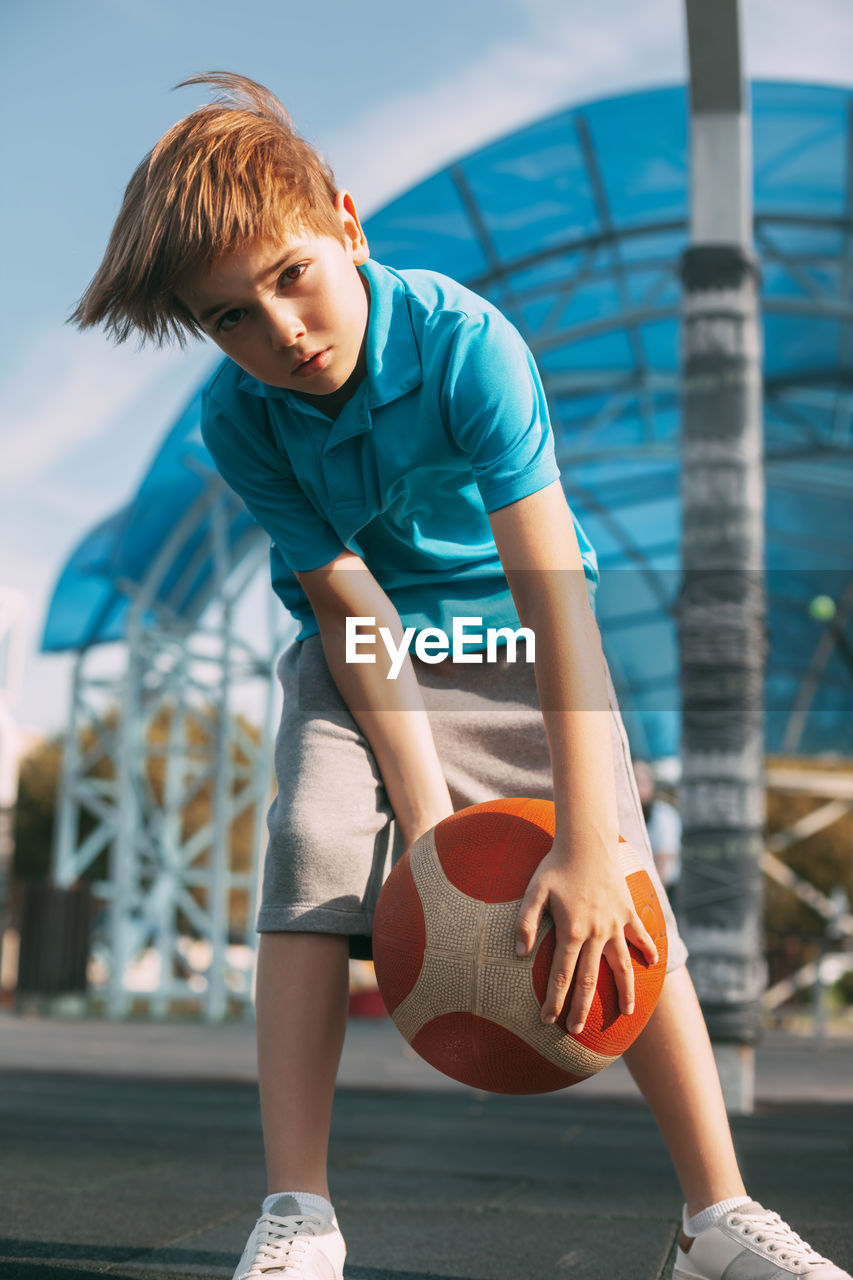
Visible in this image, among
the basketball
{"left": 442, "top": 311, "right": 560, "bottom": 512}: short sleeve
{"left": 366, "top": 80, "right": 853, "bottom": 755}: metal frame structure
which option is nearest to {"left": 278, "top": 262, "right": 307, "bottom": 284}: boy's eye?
{"left": 442, "top": 311, "right": 560, "bottom": 512}: short sleeve

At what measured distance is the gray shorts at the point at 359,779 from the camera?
7.07 feet

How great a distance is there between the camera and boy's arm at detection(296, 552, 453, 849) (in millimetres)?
→ 2232

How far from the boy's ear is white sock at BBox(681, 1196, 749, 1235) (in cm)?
161

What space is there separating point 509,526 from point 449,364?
28 centimetres

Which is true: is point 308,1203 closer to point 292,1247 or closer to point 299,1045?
point 292,1247

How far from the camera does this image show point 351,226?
2.18m

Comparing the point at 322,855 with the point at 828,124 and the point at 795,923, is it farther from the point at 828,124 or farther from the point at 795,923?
the point at 795,923

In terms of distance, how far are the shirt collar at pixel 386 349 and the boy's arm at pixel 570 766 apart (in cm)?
27

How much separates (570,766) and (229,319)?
82cm

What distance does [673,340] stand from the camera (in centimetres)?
1287

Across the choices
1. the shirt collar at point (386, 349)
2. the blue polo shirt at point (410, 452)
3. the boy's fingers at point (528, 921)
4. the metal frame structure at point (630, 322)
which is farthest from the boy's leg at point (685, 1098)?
the metal frame structure at point (630, 322)

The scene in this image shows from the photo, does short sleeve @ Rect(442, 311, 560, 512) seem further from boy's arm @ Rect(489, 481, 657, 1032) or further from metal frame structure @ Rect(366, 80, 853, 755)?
metal frame structure @ Rect(366, 80, 853, 755)

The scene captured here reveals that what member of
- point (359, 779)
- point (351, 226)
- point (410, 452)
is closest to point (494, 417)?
point (410, 452)

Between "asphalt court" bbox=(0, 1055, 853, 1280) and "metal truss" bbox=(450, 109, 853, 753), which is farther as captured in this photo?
"metal truss" bbox=(450, 109, 853, 753)
